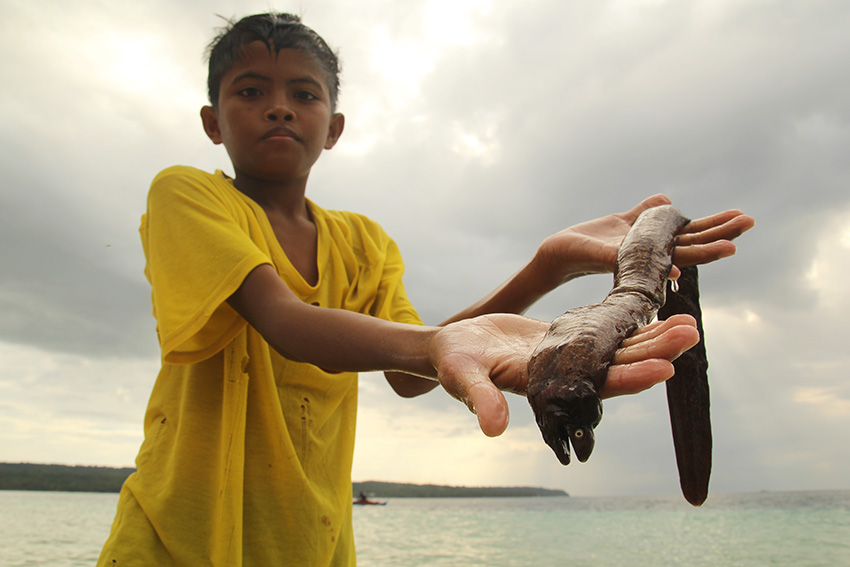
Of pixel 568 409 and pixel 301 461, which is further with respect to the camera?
pixel 301 461

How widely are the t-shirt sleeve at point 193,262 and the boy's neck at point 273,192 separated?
1.39ft

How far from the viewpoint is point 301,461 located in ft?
7.30

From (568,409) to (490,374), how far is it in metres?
0.21

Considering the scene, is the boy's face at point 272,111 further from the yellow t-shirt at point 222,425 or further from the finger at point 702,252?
the finger at point 702,252

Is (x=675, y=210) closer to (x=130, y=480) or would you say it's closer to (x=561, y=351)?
(x=561, y=351)

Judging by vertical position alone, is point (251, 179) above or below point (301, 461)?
above

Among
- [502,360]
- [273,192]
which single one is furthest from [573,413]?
[273,192]

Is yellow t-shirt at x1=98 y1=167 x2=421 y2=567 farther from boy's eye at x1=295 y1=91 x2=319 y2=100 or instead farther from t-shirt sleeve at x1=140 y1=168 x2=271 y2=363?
boy's eye at x1=295 y1=91 x2=319 y2=100

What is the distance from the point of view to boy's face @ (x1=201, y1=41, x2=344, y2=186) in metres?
2.44


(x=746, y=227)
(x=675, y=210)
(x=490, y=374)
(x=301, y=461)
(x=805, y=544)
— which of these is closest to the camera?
(x=490, y=374)

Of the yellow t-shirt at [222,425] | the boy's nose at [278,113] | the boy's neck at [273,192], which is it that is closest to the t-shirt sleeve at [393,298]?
the yellow t-shirt at [222,425]

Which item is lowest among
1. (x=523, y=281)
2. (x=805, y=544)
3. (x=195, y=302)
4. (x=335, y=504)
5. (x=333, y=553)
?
(x=805, y=544)

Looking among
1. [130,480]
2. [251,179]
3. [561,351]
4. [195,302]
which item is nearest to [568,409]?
[561,351]

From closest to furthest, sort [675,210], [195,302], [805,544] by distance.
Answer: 1. [195,302]
2. [675,210]
3. [805,544]
